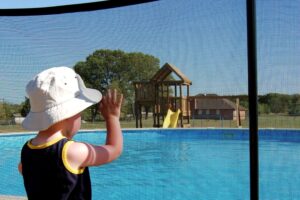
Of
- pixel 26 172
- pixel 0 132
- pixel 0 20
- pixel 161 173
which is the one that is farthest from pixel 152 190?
pixel 0 132

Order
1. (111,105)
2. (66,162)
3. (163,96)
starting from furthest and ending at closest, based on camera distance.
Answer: (163,96), (111,105), (66,162)

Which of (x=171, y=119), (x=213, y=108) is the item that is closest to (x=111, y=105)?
(x=213, y=108)

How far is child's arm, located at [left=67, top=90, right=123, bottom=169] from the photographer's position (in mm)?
1204

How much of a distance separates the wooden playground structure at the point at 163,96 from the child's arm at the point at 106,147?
13557 millimetres

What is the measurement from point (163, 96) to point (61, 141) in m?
14.5

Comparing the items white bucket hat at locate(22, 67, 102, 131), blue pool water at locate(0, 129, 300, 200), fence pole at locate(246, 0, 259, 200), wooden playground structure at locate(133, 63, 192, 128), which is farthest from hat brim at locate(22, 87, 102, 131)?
wooden playground structure at locate(133, 63, 192, 128)

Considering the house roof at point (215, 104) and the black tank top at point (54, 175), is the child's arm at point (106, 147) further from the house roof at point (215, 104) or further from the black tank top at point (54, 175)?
the house roof at point (215, 104)

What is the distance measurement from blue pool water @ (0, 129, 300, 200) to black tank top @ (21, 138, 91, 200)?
258 cm

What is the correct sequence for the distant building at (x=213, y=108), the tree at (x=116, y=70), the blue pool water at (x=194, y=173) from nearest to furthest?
the blue pool water at (x=194, y=173), the tree at (x=116, y=70), the distant building at (x=213, y=108)

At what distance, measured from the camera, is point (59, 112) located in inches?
48.8

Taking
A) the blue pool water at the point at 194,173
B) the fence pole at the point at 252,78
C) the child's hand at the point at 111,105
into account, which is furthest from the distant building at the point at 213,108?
the child's hand at the point at 111,105

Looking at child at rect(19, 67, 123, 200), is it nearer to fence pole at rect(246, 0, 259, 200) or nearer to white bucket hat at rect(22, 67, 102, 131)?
white bucket hat at rect(22, 67, 102, 131)

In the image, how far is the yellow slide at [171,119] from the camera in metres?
15.3

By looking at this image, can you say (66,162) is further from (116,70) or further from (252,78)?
(116,70)
